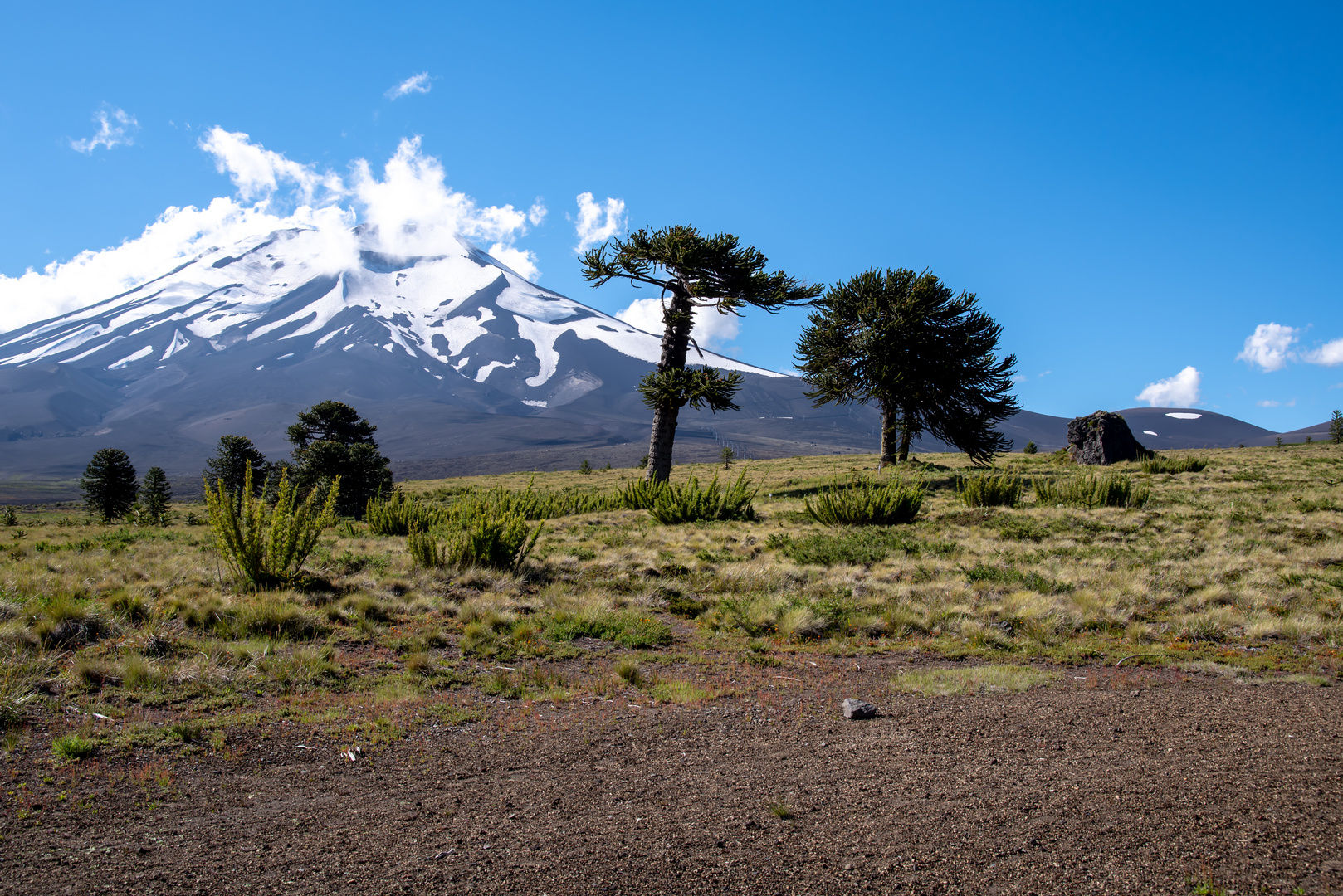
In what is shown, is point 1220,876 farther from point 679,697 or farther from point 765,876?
point 679,697

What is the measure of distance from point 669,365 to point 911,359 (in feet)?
31.1

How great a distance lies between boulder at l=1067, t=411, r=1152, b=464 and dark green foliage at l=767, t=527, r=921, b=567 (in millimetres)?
16241

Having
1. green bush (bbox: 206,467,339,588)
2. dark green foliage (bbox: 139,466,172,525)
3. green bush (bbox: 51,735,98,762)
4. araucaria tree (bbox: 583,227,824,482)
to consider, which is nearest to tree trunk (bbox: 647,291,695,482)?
araucaria tree (bbox: 583,227,824,482)

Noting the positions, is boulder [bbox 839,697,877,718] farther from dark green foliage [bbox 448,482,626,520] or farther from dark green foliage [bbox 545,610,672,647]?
dark green foliage [bbox 448,482,626,520]

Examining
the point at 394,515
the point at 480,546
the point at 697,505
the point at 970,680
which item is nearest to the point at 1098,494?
the point at 697,505

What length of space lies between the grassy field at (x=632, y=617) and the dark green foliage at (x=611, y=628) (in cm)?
3

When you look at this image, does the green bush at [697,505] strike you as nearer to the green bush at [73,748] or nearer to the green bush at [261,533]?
the green bush at [261,533]

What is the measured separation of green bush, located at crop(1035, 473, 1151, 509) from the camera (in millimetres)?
14805

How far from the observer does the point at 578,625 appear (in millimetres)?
7184

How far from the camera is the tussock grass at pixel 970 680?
5.25 metres

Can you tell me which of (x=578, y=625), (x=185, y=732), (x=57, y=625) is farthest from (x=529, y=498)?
(x=185, y=732)

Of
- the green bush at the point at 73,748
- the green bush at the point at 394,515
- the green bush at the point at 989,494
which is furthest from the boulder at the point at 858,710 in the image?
the green bush at the point at 989,494

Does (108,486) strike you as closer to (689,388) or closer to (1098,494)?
(689,388)

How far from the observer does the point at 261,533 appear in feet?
26.6
